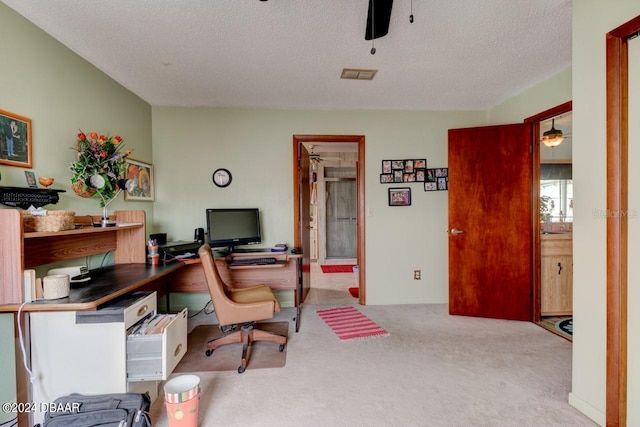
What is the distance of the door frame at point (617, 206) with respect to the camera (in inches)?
59.3

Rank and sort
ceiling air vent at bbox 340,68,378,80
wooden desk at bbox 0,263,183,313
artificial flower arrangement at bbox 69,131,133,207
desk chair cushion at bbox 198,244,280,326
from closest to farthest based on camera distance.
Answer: wooden desk at bbox 0,263,183,313
artificial flower arrangement at bbox 69,131,133,207
desk chair cushion at bbox 198,244,280,326
ceiling air vent at bbox 340,68,378,80

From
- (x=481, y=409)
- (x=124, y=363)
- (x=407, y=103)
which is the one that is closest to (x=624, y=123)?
(x=481, y=409)

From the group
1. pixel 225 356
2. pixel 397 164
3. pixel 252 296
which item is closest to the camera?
pixel 225 356

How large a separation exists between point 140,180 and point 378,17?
9.28 feet

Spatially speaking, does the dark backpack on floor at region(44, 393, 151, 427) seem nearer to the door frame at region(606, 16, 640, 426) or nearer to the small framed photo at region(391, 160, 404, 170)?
the door frame at region(606, 16, 640, 426)

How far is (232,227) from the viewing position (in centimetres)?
330

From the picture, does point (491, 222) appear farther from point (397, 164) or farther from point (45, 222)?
point (45, 222)

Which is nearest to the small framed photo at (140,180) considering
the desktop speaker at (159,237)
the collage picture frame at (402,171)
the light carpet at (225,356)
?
the desktop speaker at (159,237)

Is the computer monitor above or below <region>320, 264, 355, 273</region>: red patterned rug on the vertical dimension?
above

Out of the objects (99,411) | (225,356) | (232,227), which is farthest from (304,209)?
(99,411)

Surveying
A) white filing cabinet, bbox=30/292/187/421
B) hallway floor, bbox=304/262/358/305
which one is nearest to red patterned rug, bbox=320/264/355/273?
hallway floor, bbox=304/262/358/305

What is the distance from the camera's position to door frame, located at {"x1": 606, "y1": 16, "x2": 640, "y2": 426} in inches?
59.3

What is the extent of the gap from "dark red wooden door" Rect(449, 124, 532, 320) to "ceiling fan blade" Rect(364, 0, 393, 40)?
1.86 m

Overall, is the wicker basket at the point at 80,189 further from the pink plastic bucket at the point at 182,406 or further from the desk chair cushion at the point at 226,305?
the pink plastic bucket at the point at 182,406
